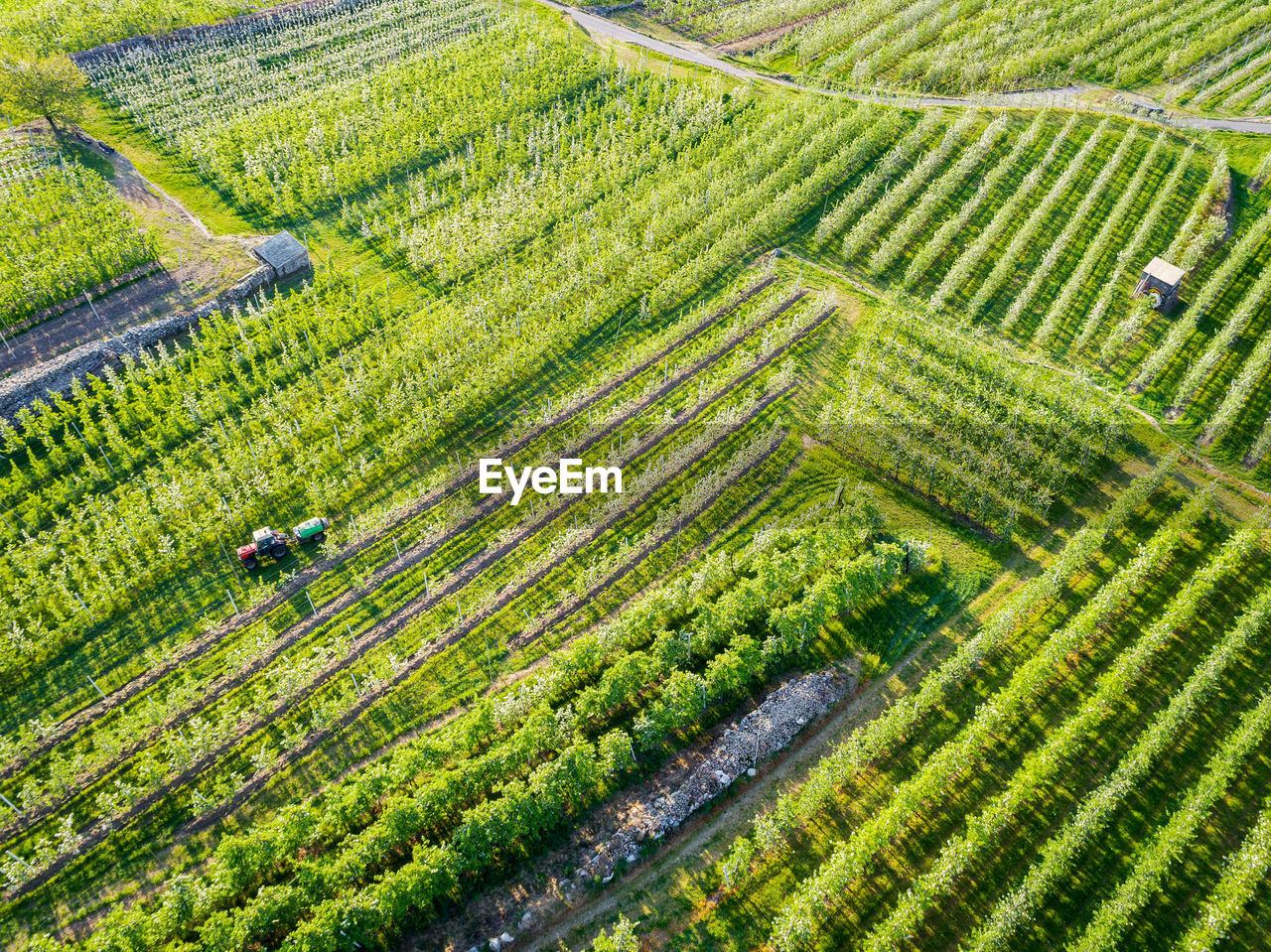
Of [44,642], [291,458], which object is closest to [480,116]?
[291,458]

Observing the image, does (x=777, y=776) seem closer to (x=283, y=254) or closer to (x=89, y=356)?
(x=89, y=356)

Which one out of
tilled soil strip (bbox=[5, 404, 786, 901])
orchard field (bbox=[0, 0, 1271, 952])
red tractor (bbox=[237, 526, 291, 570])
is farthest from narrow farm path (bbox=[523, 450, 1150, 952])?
red tractor (bbox=[237, 526, 291, 570])

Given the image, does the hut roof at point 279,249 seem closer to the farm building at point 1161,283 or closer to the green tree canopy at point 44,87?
the green tree canopy at point 44,87

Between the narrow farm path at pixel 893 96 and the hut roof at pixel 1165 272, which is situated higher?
the narrow farm path at pixel 893 96

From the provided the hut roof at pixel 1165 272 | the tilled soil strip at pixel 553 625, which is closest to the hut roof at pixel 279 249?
the tilled soil strip at pixel 553 625

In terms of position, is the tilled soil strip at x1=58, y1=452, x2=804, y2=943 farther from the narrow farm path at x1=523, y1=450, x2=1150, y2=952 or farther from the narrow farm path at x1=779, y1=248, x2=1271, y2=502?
the narrow farm path at x1=779, y1=248, x2=1271, y2=502

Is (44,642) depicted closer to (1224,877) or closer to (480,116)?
(1224,877)

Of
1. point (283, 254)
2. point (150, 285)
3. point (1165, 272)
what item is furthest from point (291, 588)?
point (1165, 272)
